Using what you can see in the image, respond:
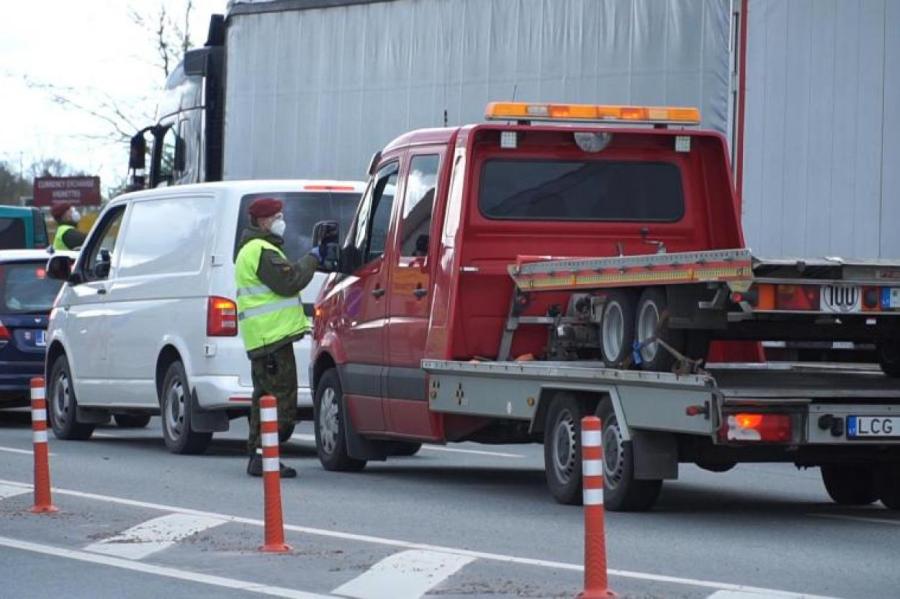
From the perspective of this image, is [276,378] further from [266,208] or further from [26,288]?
[26,288]

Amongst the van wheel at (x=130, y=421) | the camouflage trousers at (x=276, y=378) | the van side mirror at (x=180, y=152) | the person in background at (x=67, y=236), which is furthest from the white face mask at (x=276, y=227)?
the van side mirror at (x=180, y=152)

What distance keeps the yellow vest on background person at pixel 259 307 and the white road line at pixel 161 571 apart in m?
3.75

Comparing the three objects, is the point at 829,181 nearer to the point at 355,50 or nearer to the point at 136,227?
the point at 136,227

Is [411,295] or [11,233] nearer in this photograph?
[411,295]

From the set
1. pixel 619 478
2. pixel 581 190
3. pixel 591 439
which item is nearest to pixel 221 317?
pixel 581 190

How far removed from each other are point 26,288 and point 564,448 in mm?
9330

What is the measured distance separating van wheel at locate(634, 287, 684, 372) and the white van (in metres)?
4.83

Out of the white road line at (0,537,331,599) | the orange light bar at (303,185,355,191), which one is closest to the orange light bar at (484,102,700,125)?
the orange light bar at (303,185,355,191)

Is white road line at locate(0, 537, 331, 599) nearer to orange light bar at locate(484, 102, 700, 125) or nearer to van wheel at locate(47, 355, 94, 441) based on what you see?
orange light bar at locate(484, 102, 700, 125)

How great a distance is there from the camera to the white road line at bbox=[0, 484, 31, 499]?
13.2 metres

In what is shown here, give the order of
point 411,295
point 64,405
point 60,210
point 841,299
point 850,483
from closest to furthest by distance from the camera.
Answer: point 841,299, point 850,483, point 411,295, point 64,405, point 60,210

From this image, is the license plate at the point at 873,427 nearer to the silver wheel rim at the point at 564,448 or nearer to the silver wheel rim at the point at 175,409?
the silver wheel rim at the point at 564,448

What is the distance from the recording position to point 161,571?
9.93 metres

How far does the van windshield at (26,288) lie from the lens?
20375mm
